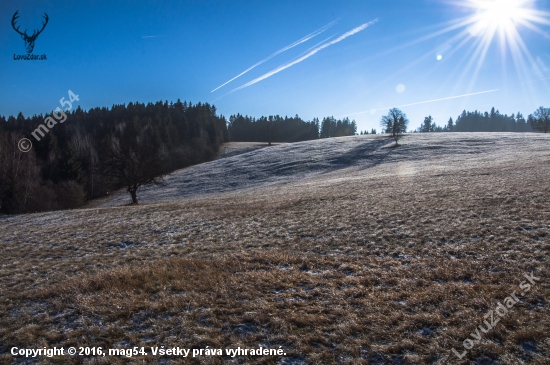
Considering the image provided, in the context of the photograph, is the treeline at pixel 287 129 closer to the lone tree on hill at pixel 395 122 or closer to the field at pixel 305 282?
the lone tree on hill at pixel 395 122

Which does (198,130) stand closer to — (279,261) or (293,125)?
(293,125)

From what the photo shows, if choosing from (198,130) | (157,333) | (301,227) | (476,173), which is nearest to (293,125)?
(198,130)

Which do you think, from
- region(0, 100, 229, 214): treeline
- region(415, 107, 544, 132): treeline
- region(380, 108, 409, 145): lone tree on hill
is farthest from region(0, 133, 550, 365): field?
region(415, 107, 544, 132): treeline

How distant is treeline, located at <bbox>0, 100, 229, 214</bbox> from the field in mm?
19561

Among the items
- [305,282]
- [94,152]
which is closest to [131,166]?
[305,282]

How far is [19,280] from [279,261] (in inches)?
391

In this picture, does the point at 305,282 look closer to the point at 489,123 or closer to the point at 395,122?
the point at 395,122

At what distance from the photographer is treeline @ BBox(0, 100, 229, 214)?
35156mm

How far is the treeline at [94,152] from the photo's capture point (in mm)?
35156

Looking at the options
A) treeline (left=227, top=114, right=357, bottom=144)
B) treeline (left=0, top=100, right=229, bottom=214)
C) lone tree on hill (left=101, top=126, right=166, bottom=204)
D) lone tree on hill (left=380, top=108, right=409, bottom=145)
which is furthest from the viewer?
treeline (left=227, top=114, right=357, bottom=144)

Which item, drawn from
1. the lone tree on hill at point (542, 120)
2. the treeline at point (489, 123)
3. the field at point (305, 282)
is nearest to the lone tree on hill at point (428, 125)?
the treeline at point (489, 123)

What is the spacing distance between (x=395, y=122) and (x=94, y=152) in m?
78.9

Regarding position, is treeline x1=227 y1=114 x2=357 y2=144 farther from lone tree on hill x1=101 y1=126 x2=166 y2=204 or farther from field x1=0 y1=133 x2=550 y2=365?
field x1=0 y1=133 x2=550 y2=365

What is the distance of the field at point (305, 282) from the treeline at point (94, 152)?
64.2 ft
